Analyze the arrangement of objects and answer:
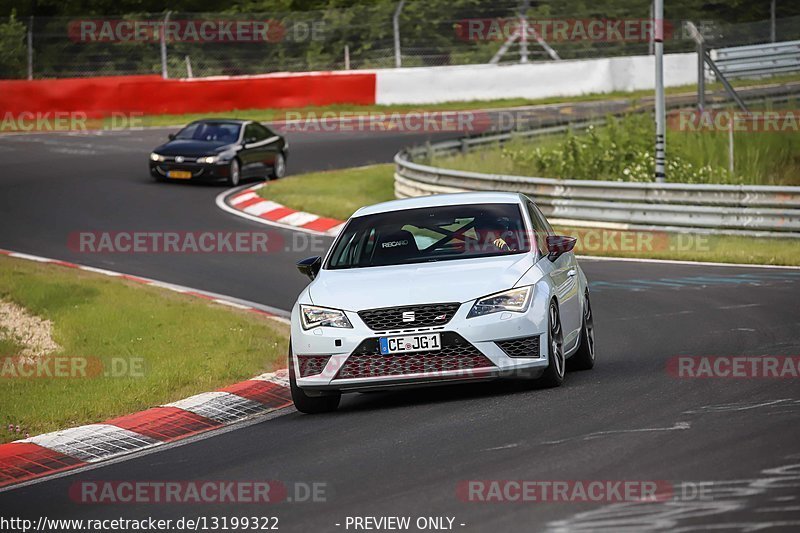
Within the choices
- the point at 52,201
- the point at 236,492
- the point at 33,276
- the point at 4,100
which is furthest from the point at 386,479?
the point at 4,100

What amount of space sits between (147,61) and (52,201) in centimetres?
1389

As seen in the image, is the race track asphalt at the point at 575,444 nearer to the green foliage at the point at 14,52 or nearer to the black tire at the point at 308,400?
the black tire at the point at 308,400

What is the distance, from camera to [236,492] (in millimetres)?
7578

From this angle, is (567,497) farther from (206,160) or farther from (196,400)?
(206,160)

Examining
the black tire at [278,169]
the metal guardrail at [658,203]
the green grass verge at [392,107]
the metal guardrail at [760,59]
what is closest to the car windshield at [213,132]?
the black tire at [278,169]

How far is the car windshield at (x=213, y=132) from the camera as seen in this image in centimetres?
2928

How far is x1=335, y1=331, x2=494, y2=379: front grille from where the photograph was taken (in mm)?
9703

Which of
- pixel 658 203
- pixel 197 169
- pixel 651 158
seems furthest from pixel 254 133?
pixel 658 203

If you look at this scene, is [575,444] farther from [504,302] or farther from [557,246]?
[557,246]

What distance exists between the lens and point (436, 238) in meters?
11.3

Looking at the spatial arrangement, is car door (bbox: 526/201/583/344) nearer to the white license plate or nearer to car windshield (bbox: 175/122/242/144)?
the white license plate

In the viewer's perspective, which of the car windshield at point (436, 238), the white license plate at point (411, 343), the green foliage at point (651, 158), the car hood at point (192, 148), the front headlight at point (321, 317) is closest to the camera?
the white license plate at point (411, 343)

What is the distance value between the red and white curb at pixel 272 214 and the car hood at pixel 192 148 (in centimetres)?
117

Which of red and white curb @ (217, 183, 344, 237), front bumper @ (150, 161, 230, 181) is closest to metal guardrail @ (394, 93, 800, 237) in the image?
red and white curb @ (217, 183, 344, 237)
